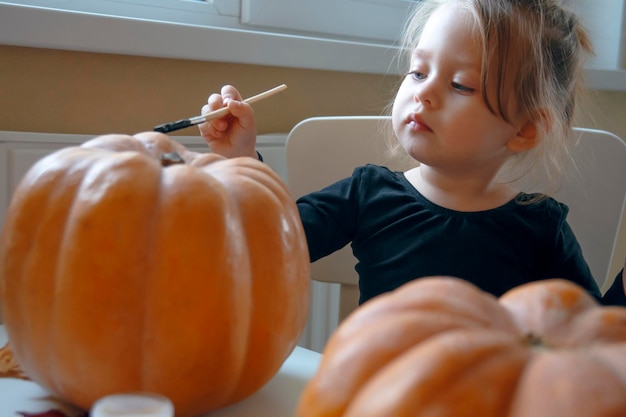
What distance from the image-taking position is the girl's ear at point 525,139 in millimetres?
1097

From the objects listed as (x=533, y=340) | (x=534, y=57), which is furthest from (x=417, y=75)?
(x=533, y=340)

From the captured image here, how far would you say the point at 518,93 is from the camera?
104cm

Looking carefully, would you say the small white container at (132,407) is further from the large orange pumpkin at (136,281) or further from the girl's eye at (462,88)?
the girl's eye at (462,88)

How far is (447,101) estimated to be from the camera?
39.5 inches

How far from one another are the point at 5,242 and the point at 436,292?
0.38 metres

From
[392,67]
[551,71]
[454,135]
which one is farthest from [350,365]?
[392,67]

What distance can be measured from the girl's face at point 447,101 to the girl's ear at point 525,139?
7 centimetres

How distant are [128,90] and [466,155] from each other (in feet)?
1.77

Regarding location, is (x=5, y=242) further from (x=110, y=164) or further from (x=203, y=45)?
(x=203, y=45)

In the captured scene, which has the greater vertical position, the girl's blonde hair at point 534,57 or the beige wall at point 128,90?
the girl's blonde hair at point 534,57

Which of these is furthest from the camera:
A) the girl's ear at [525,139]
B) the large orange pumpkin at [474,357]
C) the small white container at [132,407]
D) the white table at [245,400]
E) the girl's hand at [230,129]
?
the girl's ear at [525,139]

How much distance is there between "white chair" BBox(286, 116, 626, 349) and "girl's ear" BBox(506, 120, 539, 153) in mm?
192

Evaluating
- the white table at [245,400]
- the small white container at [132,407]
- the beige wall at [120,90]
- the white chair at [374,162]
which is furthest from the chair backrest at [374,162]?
the small white container at [132,407]

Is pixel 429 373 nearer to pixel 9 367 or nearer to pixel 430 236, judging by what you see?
pixel 9 367
